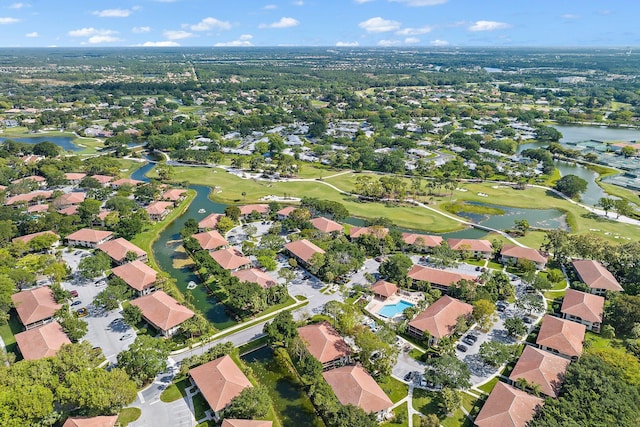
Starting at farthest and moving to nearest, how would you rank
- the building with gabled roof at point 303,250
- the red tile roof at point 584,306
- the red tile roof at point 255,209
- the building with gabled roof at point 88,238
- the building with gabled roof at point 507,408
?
1. the red tile roof at point 255,209
2. the building with gabled roof at point 88,238
3. the building with gabled roof at point 303,250
4. the red tile roof at point 584,306
5. the building with gabled roof at point 507,408

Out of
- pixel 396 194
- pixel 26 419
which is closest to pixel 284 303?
pixel 26 419

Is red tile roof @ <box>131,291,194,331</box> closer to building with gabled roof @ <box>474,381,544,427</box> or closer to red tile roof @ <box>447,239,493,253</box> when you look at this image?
building with gabled roof @ <box>474,381,544,427</box>

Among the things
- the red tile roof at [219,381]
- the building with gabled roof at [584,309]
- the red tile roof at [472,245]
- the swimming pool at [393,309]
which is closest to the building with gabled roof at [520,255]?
the red tile roof at [472,245]

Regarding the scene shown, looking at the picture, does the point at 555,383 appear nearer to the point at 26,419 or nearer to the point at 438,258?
the point at 438,258

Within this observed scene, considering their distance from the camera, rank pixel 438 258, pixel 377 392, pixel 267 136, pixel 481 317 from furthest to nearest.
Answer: pixel 267 136, pixel 438 258, pixel 481 317, pixel 377 392

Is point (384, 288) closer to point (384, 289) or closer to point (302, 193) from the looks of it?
point (384, 289)

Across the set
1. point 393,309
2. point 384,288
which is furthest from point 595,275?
point 384,288

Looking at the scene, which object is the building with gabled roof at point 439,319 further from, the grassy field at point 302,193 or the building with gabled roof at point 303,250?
the grassy field at point 302,193
